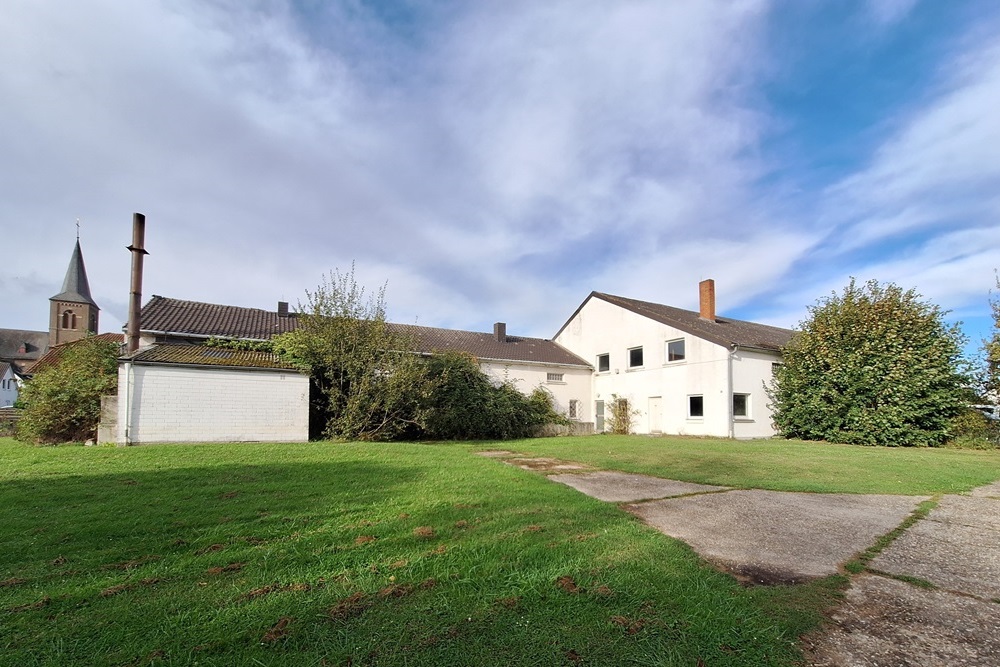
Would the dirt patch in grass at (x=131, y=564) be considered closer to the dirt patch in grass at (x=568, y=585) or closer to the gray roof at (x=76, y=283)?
the dirt patch in grass at (x=568, y=585)

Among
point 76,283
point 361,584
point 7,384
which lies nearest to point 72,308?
point 76,283

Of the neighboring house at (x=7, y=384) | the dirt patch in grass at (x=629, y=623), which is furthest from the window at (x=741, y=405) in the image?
the neighboring house at (x=7, y=384)

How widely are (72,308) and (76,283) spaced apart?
316 cm

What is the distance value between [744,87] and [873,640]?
11.7 meters

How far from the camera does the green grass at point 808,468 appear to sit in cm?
749

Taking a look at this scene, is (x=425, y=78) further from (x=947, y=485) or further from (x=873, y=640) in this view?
(x=947, y=485)

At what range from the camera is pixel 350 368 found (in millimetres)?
14594

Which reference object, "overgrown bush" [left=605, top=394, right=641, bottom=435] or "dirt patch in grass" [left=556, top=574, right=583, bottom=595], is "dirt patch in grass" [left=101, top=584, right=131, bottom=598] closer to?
"dirt patch in grass" [left=556, top=574, right=583, bottom=595]

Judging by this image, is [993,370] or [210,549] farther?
[993,370]

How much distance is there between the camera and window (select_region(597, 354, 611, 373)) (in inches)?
942

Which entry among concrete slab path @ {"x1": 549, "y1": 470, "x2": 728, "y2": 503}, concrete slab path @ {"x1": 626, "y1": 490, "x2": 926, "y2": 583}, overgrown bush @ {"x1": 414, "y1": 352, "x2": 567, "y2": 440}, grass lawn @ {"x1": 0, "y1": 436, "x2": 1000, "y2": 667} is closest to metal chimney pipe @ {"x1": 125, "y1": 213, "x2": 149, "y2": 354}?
overgrown bush @ {"x1": 414, "y1": 352, "x2": 567, "y2": 440}

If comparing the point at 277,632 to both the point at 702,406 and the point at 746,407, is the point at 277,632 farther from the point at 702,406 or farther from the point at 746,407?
the point at 746,407

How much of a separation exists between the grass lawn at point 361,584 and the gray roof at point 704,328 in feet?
49.4

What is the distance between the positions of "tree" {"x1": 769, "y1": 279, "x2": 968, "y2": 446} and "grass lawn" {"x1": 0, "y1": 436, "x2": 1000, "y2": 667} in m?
15.7
